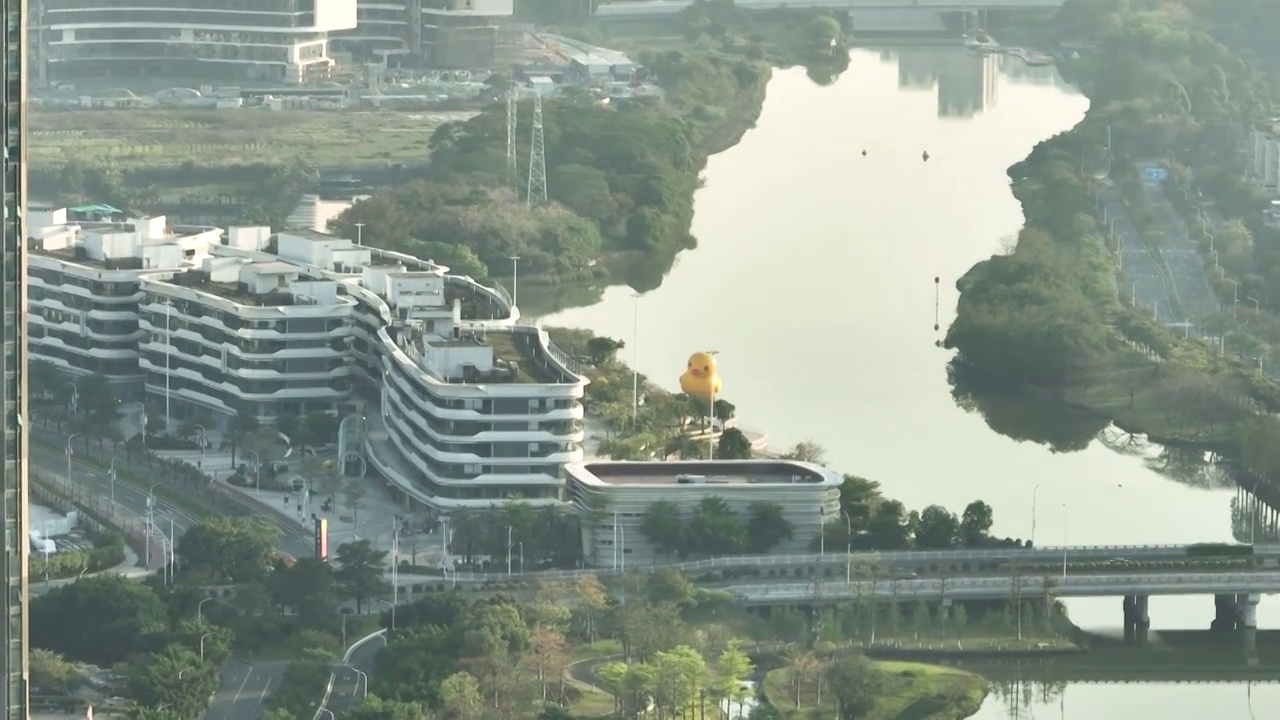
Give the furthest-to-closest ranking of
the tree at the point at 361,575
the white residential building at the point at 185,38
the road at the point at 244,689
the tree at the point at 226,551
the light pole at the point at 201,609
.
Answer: the white residential building at the point at 185,38 < the tree at the point at 226,551 < the tree at the point at 361,575 < the light pole at the point at 201,609 < the road at the point at 244,689

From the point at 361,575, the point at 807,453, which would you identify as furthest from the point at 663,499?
the point at 807,453

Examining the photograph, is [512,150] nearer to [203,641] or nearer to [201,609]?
[201,609]

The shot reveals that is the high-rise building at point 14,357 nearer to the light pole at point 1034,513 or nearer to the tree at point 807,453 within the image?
the light pole at point 1034,513

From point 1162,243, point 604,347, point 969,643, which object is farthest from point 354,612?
point 1162,243

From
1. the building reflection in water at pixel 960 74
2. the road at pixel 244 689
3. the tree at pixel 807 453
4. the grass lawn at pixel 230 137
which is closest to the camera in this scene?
the road at pixel 244 689

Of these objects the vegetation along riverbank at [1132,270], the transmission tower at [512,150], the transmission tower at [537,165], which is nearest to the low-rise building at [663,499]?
the vegetation along riverbank at [1132,270]

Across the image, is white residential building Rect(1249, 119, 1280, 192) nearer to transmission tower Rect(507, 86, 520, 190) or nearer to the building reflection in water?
transmission tower Rect(507, 86, 520, 190)
